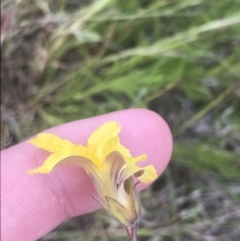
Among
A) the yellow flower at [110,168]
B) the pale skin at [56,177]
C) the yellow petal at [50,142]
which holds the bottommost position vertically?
the pale skin at [56,177]

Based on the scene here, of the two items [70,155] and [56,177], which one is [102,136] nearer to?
[70,155]

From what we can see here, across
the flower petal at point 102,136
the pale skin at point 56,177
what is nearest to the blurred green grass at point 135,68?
the pale skin at point 56,177

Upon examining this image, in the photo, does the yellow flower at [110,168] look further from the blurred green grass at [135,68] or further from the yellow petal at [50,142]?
the blurred green grass at [135,68]

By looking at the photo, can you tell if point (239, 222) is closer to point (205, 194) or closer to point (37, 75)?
point (205, 194)

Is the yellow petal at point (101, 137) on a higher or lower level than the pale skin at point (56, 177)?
higher

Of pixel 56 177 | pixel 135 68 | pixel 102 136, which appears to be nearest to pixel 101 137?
pixel 102 136

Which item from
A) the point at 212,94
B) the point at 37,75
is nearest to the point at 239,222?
the point at 212,94
